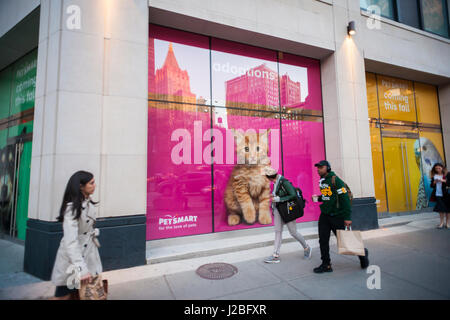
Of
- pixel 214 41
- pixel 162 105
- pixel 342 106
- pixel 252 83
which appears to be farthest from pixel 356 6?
pixel 162 105

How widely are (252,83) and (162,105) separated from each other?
2.92 meters

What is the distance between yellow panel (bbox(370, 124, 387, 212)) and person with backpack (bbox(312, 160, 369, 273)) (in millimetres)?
5523

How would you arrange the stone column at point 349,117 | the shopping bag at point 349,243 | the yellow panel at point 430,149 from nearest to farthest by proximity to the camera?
the shopping bag at point 349,243
the stone column at point 349,117
the yellow panel at point 430,149

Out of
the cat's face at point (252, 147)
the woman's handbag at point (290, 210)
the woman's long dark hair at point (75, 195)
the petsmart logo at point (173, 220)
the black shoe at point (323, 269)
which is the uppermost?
the cat's face at point (252, 147)

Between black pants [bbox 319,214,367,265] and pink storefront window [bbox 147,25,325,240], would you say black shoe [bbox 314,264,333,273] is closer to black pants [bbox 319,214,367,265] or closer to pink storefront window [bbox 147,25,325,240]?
black pants [bbox 319,214,367,265]

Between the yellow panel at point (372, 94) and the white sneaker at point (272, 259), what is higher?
the yellow panel at point (372, 94)

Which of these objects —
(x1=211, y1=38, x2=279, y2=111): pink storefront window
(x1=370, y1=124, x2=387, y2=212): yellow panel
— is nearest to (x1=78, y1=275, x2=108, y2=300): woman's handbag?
(x1=211, y1=38, x2=279, y2=111): pink storefront window

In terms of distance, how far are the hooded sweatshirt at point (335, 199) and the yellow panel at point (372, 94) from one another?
6544 millimetres

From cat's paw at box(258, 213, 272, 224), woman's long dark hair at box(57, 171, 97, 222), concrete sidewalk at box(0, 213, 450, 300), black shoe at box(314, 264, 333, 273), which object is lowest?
concrete sidewalk at box(0, 213, 450, 300)

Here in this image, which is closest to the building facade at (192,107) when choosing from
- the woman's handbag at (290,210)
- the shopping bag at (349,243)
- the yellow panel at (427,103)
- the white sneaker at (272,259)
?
the yellow panel at (427,103)

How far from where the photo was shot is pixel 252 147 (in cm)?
713

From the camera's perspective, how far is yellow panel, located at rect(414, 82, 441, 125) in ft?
34.6

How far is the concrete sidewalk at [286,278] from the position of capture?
11.6ft

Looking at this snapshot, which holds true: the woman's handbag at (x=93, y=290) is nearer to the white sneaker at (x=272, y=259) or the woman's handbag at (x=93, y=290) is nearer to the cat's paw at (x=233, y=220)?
the white sneaker at (x=272, y=259)
